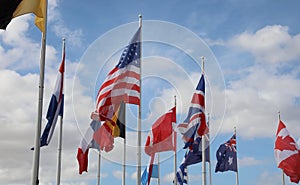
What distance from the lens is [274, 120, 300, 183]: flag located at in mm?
34188

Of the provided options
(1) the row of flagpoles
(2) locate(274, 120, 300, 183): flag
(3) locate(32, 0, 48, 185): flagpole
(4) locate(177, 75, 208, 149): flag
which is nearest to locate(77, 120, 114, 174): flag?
(1) the row of flagpoles

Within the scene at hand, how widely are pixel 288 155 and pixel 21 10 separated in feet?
76.5

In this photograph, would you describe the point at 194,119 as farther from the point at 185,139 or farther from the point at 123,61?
the point at 123,61

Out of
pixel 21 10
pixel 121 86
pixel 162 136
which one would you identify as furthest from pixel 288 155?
pixel 21 10

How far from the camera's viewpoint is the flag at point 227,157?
118 feet

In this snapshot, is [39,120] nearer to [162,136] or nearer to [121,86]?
[121,86]

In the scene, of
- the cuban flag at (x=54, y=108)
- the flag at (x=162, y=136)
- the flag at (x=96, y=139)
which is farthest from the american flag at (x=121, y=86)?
the flag at (x=162, y=136)

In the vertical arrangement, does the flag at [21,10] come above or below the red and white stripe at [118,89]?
above

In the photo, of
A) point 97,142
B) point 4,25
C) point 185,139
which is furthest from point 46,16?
point 97,142

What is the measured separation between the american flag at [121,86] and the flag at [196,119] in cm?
514

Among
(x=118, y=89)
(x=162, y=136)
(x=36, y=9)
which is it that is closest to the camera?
(x=36, y=9)

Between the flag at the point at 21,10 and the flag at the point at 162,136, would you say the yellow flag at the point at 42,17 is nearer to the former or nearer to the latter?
the flag at the point at 21,10

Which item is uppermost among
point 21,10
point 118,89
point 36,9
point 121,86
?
point 36,9

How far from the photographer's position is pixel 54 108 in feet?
79.9
